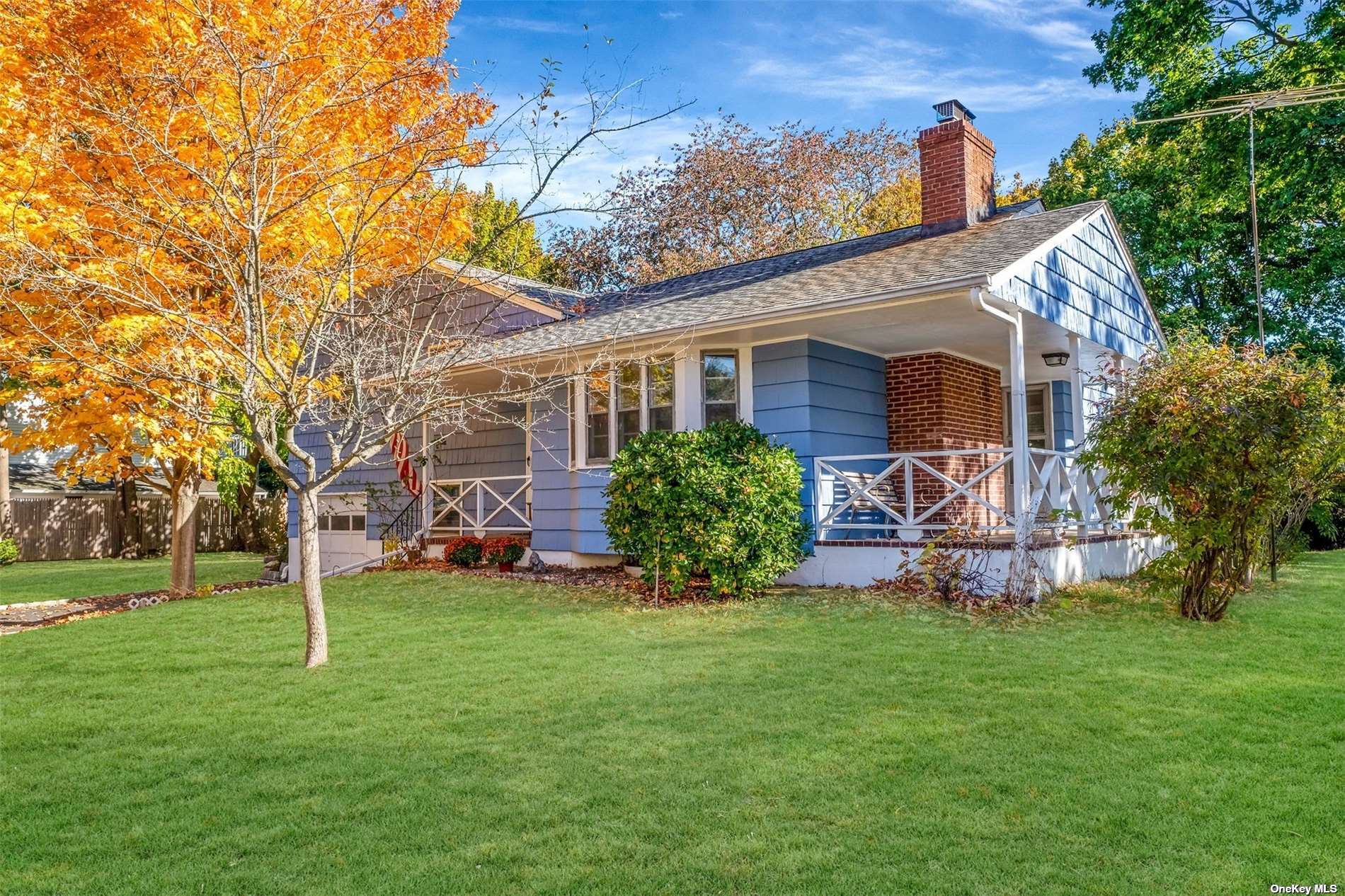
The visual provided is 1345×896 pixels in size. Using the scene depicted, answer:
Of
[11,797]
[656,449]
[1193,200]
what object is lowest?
[11,797]

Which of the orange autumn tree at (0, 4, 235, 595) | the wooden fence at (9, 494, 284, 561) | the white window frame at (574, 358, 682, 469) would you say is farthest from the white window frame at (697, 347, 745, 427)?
the wooden fence at (9, 494, 284, 561)

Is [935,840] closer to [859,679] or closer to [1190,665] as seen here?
[859,679]

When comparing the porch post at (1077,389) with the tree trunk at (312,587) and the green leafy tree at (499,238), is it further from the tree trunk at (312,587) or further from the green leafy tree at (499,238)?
the tree trunk at (312,587)

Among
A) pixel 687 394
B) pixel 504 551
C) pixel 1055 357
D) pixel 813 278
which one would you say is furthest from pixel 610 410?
pixel 1055 357

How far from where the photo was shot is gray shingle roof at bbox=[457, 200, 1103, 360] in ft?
29.5

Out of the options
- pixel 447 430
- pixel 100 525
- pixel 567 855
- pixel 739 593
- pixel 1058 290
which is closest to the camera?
pixel 567 855

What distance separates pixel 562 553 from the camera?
1178 cm

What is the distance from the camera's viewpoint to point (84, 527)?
22797 mm

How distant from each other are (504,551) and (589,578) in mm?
1906

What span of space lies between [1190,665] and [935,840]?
3500 mm

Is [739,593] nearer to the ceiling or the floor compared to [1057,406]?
nearer to the floor

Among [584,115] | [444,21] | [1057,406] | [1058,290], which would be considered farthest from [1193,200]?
[584,115]

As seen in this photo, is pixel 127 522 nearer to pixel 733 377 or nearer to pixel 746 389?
pixel 733 377

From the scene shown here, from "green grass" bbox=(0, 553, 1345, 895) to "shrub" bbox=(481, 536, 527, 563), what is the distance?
4.42 metres
